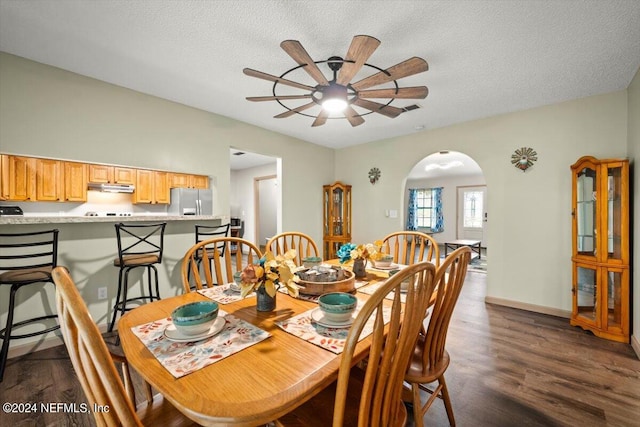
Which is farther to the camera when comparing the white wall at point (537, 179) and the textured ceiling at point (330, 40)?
the white wall at point (537, 179)

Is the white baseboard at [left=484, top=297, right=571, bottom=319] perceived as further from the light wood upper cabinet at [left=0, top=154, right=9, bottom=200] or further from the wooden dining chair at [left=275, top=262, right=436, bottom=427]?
the light wood upper cabinet at [left=0, top=154, right=9, bottom=200]

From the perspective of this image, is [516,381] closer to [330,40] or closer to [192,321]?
[192,321]

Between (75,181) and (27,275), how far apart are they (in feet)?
3.88

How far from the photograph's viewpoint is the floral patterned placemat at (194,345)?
0.81 m

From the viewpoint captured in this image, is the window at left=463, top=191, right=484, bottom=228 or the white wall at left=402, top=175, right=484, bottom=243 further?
the white wall at left=402, top=175, right=484, bottom=243

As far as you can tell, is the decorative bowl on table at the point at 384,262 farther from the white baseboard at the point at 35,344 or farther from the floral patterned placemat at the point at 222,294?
the white baseboard at the point at 35,344

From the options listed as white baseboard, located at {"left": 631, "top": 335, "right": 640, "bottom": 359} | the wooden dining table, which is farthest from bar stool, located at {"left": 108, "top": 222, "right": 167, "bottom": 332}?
white baseboard, located at {"left": 631, "top": 335, "right": 640, "bottom": 359}

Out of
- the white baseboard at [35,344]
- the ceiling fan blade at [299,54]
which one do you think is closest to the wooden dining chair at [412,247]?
the ceiling fan blade at [299,54]

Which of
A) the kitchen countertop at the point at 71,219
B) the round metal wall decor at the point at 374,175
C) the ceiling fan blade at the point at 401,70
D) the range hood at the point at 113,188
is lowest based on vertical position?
the kitchen countertop at the point at 71,219

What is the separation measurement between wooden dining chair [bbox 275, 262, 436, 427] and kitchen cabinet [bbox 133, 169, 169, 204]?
3.23 meters

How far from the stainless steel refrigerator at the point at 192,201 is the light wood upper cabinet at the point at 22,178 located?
4.00 ft

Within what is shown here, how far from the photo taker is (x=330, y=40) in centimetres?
195

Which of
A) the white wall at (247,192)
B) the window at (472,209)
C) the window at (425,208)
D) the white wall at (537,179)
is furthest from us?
the window at (425,208)

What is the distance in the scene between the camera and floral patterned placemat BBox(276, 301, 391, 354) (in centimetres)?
93
